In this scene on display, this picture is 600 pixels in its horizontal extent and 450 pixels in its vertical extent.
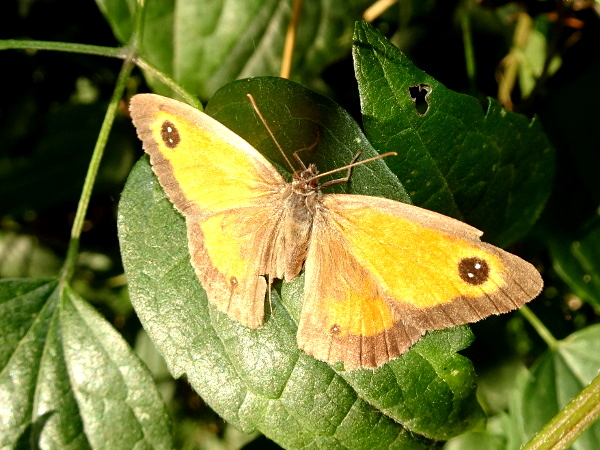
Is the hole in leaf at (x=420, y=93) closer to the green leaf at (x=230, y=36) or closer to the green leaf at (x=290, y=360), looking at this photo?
the green leaf at (x=290, y=360)

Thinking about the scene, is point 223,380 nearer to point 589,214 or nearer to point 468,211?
point 468,211

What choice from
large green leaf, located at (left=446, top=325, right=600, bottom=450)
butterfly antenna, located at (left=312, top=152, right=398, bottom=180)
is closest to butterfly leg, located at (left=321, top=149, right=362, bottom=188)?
butterfly antenna, located at (left=312, top=152, right=398, bottom=180)

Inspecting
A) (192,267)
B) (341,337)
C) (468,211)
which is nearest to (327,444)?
(341,337)

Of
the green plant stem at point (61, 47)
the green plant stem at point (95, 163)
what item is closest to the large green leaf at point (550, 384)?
the green plant stem at point (95, 163)

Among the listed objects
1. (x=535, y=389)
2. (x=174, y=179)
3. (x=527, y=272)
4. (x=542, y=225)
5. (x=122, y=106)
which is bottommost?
(x=122, y=106)

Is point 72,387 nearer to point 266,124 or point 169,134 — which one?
point 169,134

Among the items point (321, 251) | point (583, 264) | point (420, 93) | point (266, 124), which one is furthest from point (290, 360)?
point (583, 264)
